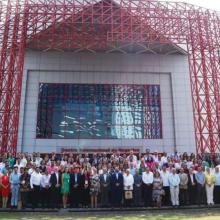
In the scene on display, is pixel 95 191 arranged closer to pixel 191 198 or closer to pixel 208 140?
pixel 191 198

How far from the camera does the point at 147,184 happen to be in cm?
1092

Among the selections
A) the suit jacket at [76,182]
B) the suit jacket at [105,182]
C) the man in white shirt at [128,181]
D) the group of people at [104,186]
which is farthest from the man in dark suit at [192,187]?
the suit jacket at [76,182]

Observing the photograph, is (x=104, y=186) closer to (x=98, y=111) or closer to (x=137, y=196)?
(x=137, y=196)

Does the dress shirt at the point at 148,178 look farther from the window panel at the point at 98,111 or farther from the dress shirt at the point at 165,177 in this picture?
the window panel at the point at 98,111

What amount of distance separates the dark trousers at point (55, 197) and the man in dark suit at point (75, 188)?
1.53 ft

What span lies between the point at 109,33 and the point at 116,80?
4.12 m

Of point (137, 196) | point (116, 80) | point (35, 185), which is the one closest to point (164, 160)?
point (137, 196)

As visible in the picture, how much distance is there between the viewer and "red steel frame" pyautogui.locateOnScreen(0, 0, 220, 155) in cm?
1938

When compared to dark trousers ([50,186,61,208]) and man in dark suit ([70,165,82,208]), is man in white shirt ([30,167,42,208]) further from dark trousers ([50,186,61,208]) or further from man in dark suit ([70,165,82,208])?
man in dark suit ([70,165,82,208])

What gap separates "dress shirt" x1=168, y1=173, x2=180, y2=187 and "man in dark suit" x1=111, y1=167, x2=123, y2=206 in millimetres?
1672

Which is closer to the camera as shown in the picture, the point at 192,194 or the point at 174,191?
the point at 174,191

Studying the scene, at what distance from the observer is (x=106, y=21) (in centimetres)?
2017

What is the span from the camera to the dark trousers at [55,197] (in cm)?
1081

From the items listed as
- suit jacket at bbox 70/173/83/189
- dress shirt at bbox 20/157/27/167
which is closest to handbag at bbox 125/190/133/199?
suit jacket at bbox 70/173/83/189
